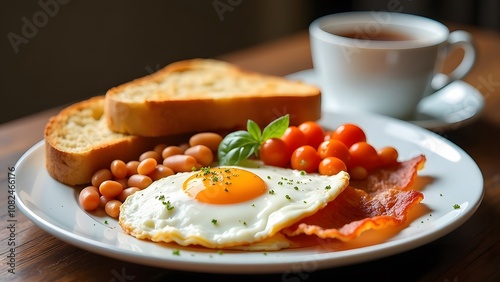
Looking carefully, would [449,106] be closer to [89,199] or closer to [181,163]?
[181,163]

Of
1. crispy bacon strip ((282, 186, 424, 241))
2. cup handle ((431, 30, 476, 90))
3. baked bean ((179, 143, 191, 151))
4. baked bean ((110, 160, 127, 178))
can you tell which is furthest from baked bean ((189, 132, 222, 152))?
cup handle ((431, 30, 476, 90))

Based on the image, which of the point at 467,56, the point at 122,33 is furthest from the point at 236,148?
the point at 122,33

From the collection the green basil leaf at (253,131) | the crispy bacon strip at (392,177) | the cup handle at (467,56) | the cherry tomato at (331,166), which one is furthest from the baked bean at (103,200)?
the cup handle at (467,56)

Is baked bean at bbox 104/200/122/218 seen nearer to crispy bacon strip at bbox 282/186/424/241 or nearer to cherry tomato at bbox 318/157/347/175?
crispy bacon strip at bbox 282/186/424/241

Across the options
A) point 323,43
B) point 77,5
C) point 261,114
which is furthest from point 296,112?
point 77,5

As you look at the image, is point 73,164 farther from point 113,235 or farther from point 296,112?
point 296,112

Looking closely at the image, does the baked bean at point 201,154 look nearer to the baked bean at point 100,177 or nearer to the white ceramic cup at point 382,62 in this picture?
the baked bean at point 100,177
